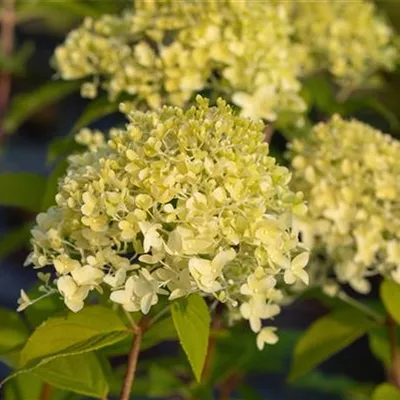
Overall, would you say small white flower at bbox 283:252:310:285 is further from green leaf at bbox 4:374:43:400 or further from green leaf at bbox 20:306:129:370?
green leaf at bbox 4:374:43:400

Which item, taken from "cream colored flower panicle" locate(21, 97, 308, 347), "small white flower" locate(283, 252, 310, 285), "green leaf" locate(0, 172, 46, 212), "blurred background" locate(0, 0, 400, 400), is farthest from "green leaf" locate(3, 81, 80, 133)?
"small white flower" locate(283, 252, 310, 285)

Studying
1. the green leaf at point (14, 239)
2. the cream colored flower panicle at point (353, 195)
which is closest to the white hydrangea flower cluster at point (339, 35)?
the cream colored flower panicle at point (353, 195)

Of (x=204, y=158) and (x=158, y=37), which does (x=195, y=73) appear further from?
(x=204, y=158)

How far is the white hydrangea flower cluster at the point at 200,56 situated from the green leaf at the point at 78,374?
0.43 m

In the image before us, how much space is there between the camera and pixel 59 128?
5734mm

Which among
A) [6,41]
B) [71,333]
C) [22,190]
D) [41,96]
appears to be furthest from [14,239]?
[6,41]

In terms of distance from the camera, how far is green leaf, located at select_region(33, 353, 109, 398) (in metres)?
1.04

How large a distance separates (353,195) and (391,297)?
0.15 m

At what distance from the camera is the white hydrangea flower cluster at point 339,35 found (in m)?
1.60

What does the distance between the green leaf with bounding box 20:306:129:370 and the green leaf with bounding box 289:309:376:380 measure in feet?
1.42

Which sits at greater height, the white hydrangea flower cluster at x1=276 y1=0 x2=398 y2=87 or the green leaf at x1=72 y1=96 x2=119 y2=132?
the white hydrangea flower cluster at x1=276 y1=0 x2=398 y2=87

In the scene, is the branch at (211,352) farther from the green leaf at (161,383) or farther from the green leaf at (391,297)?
the green leaf at (391,297)

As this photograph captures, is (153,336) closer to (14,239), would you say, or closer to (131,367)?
(131,367)

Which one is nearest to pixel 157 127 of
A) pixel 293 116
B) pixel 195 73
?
pixel 195 73
